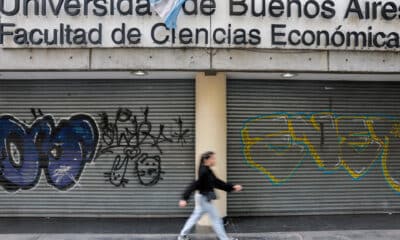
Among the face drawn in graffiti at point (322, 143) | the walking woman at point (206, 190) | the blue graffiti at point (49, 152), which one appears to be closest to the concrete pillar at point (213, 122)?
the face drawn in graffiti at point (322, 143)

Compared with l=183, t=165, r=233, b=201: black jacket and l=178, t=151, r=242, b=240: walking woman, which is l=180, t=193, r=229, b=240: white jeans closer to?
l=178, t=151, r=242, b=240: walking woman

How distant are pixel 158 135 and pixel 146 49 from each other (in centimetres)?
221

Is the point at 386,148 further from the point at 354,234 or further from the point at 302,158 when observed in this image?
the point at 354,234

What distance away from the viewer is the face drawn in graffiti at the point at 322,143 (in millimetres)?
9734

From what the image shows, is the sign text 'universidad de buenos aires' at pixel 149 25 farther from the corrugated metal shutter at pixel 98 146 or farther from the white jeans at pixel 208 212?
the white jeans at pixel 208 212

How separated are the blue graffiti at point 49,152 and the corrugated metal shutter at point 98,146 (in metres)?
0.02

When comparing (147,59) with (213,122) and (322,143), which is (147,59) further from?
(322,143)

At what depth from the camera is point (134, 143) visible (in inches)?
379

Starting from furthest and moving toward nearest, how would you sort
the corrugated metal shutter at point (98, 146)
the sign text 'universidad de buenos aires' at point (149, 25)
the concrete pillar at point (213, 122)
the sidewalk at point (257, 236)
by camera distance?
1. the corrugated metal shutter at point (98, 146)
2. the concrete pillar at point (213, 122)
3. the sign text 'universidad de buenos aires' at point (149, 25)
4. the sidewalk at point (257, 236)

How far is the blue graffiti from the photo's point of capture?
9586 millimetres

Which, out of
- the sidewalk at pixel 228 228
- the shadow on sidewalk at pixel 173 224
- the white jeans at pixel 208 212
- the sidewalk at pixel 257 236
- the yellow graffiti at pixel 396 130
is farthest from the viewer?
the yellow graffiti at pixel 396 130

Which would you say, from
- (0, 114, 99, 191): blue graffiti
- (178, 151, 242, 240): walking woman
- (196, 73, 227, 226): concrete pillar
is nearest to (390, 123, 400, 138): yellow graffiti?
(196, 73, 227, 226): concrete pillar

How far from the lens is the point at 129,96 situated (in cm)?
Answer: 962

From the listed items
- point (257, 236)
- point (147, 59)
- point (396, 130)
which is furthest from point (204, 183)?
point (396, 130)
